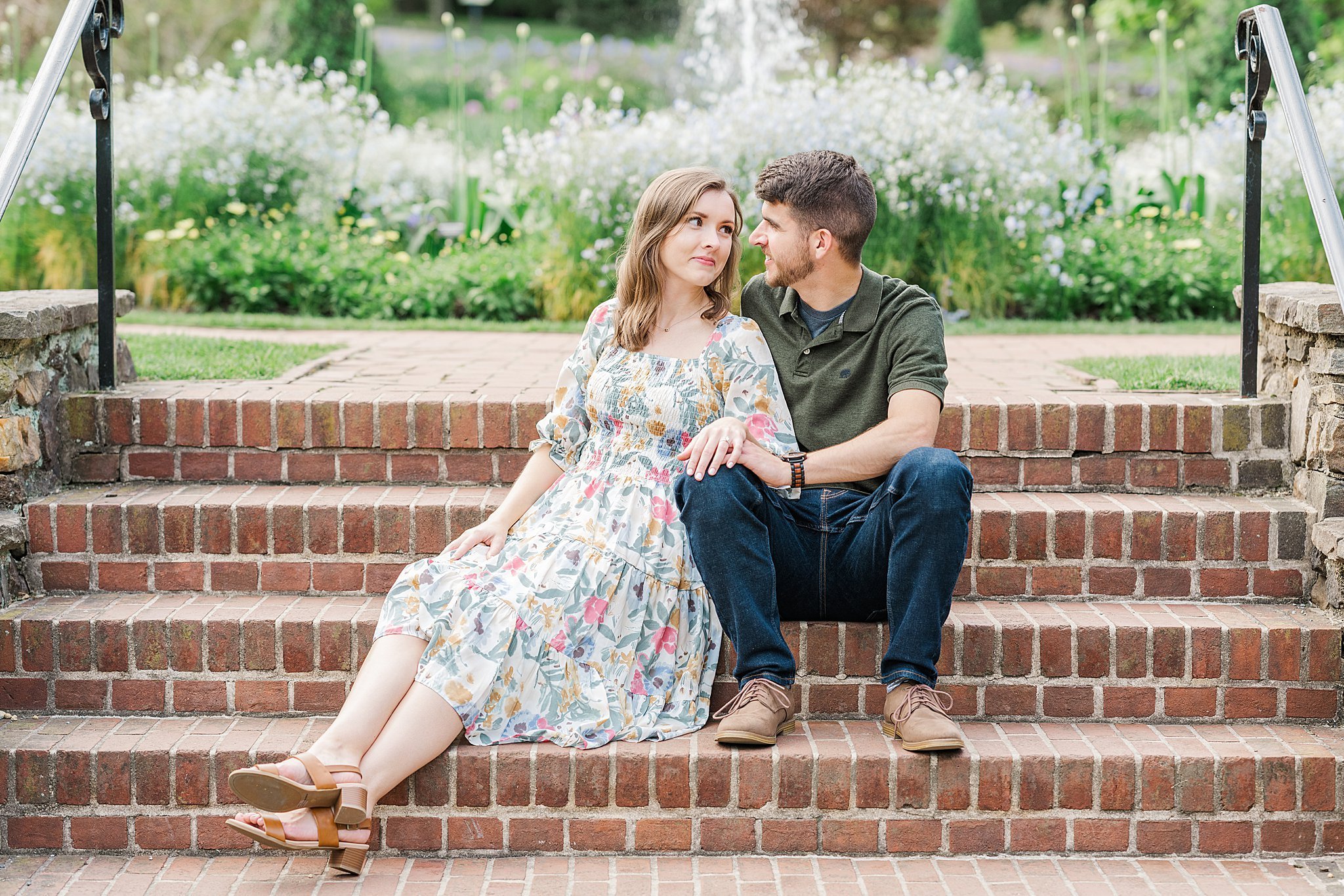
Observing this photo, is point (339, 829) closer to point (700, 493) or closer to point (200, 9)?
point (700, 493)

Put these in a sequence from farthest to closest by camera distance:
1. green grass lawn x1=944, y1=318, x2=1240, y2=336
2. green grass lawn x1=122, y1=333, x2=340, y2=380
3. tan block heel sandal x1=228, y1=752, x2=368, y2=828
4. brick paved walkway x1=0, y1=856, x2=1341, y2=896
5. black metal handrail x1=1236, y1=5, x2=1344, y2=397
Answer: green grass lawn x1=944, y1=318, x2=1240, y2=336 → green grass lawn x1=122, y1=333, x2=340, y2=380 → black metal handrail x1=1236, y1=5, x2=1344, y2=397 → brick paved walkway x1=0, y1=856, x2=1341, y2=896 → tan block heel sandal x1=228, y1=752, x2=368, y2=828

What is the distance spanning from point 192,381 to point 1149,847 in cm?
285

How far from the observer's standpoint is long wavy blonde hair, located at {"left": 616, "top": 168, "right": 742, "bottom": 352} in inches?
110

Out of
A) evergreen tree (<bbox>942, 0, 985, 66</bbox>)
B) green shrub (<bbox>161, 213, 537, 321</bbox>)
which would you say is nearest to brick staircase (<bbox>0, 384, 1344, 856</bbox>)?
green shrub (<bbox>161, 213, 537, 321</bbox>)

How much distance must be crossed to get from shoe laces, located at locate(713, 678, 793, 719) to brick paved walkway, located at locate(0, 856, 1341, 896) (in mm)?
315

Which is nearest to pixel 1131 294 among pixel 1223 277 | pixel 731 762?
pixel 1223 277

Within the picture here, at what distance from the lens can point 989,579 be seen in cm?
308

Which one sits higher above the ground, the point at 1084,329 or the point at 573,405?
the point at 1084,329

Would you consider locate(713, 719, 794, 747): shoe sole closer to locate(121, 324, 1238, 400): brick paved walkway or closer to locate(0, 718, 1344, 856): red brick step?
locate(0, 718, 1344, 856): red brick step

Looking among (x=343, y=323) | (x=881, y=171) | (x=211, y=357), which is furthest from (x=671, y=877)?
(x=881, y=171)

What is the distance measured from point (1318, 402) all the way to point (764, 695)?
164cm

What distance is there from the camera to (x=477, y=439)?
3332 millimetres

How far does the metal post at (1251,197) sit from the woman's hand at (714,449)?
61.4 inches

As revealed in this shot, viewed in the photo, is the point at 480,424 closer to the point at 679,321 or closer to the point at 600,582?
the point at 679,321
